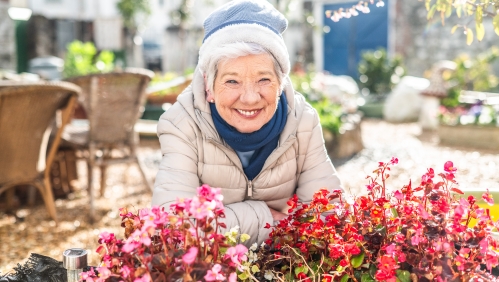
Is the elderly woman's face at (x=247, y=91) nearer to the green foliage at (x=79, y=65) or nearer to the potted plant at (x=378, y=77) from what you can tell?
the green foliage at (x=79, y=65)

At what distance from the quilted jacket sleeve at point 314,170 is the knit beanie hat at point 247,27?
314mm

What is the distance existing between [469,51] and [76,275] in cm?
1464

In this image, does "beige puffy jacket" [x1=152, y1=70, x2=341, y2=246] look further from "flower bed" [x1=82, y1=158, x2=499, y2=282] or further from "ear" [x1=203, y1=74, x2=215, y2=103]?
"flower bed" [x1=82, y1=158, x2=499, y2=282]

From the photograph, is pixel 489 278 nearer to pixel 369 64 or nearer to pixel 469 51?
pixel 369 64

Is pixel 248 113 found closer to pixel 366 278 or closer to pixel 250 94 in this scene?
pixel 250 94

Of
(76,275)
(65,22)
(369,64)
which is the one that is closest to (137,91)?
(76,275)

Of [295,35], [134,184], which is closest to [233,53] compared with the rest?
[134,184]

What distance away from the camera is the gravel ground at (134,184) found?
370 centimetres

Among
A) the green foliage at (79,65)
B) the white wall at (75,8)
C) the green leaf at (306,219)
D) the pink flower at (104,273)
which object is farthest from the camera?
the white wall at (75,8)

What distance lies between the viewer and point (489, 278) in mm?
1062

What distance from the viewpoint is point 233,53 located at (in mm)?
1517

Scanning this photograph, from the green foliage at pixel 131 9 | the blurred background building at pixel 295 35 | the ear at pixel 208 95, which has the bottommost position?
the ear at pixel 208 95

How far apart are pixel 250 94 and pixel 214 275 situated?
0.75 meters

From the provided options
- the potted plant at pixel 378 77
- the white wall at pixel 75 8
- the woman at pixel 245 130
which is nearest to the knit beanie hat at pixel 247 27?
the woman at pixel 245 130
